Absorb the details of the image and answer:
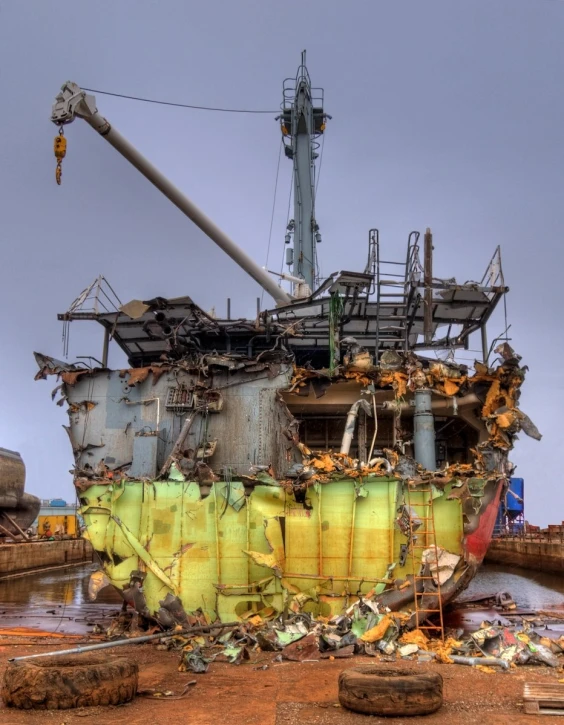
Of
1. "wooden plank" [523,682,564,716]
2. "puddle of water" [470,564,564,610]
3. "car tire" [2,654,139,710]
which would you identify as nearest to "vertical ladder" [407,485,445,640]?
"wooden plank" [523,682,564,716]

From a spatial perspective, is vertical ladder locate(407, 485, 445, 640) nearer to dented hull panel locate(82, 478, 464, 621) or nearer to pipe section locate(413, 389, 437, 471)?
dented hull panel locate(82, 478, 464, 621)

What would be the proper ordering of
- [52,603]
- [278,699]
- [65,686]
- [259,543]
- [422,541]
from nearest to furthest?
[65,686] → [278,699] → [422,541] → [259,543] → [52,603]

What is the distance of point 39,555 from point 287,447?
16.1 m

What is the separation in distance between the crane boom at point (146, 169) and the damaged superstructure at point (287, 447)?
0.06 metres

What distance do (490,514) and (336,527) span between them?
3.40m

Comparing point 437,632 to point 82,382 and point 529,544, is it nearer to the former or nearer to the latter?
point 82,382

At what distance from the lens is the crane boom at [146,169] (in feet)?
50.8

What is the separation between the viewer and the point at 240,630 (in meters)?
11.6

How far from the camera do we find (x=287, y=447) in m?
16.9

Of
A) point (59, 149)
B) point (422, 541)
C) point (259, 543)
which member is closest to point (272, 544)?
point (259, 543)

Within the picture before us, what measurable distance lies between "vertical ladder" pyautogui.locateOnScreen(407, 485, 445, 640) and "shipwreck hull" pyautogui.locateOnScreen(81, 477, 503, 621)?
0.07 metres

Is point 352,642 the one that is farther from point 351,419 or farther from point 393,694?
point 351,419

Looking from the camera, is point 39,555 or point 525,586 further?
point 39,555

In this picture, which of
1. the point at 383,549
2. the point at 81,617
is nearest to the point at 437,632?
the point at 383,549
